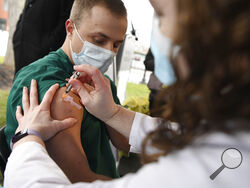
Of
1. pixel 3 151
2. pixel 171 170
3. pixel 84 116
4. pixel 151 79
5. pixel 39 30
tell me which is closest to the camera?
pixel 171 170

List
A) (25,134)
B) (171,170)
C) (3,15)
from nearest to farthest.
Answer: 1. (171,170)
2. (25,134)
3. (3,15)

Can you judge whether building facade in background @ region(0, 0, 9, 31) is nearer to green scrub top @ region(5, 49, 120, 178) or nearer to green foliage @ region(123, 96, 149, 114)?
green foliage @ region(123, 96, 149, 114)

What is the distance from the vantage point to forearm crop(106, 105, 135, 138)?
1.41 m

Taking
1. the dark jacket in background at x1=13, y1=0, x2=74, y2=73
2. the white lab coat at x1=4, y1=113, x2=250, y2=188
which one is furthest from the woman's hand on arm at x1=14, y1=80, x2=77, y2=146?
the dark jacket in background at x1=13, y1=0, x2=74, y2=73

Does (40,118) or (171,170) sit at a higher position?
(171,170)

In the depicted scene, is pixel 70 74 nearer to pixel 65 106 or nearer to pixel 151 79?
pixel 65 106

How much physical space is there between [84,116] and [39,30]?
4.19 ft

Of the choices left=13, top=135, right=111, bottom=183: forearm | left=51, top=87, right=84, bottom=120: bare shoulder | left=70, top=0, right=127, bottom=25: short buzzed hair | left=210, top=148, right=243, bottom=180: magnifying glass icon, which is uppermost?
left=70, top=0, right=127, bottom=25: short buzzed hair

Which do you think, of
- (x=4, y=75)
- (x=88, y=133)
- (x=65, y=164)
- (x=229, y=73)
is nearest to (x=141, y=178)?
(x=229, y=73)

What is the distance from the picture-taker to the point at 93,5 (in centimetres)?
159

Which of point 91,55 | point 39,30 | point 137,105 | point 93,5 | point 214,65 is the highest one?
point 214,65

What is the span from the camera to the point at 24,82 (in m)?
1.31

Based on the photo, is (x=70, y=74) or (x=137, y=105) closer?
(x=70, y=74)

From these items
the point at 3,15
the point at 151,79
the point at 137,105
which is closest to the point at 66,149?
the point at 151,79
